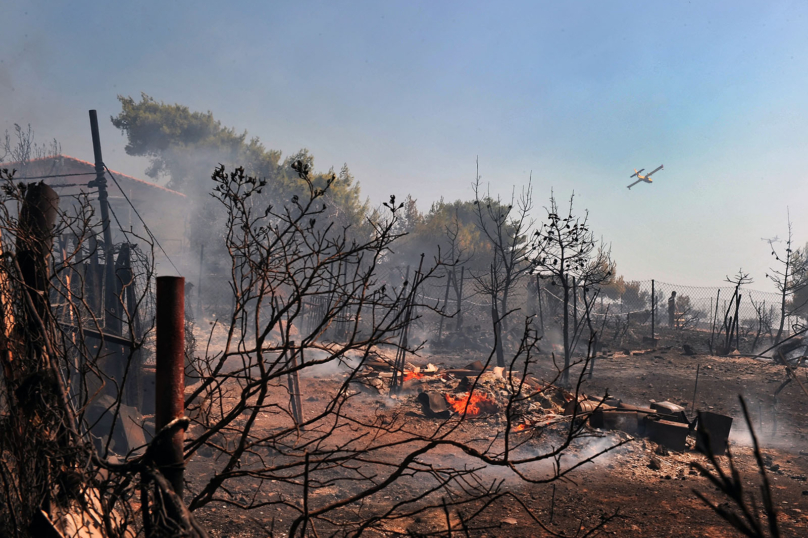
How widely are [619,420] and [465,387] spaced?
3728 millimetres

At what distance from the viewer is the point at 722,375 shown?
12.9 m

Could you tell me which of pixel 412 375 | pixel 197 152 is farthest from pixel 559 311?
pixel 197 152

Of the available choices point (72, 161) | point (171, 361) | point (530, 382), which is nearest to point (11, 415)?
point (171, 361)

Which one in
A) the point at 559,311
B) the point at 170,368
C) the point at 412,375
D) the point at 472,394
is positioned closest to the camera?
the point at 170,368

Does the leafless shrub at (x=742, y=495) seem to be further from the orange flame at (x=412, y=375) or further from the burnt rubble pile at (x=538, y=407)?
the orange flame at (x=412, y=375)

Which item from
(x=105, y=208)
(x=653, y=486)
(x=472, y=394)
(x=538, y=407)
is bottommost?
(x=653, y=486)

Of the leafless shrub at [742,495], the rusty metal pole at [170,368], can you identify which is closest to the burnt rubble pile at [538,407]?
the rusty metal pole at [170,368]

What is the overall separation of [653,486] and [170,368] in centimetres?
711

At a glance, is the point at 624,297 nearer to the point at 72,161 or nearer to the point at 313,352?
the point at 313,352

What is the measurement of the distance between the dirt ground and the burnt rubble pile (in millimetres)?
284

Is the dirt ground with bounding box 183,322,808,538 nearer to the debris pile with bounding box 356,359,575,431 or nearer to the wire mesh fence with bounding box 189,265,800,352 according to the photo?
the debris pile with bounding box 356,359,575,431

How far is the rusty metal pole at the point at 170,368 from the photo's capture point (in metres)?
1.99

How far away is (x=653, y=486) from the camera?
670 centimetres

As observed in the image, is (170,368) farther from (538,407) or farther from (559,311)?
(559,311)
